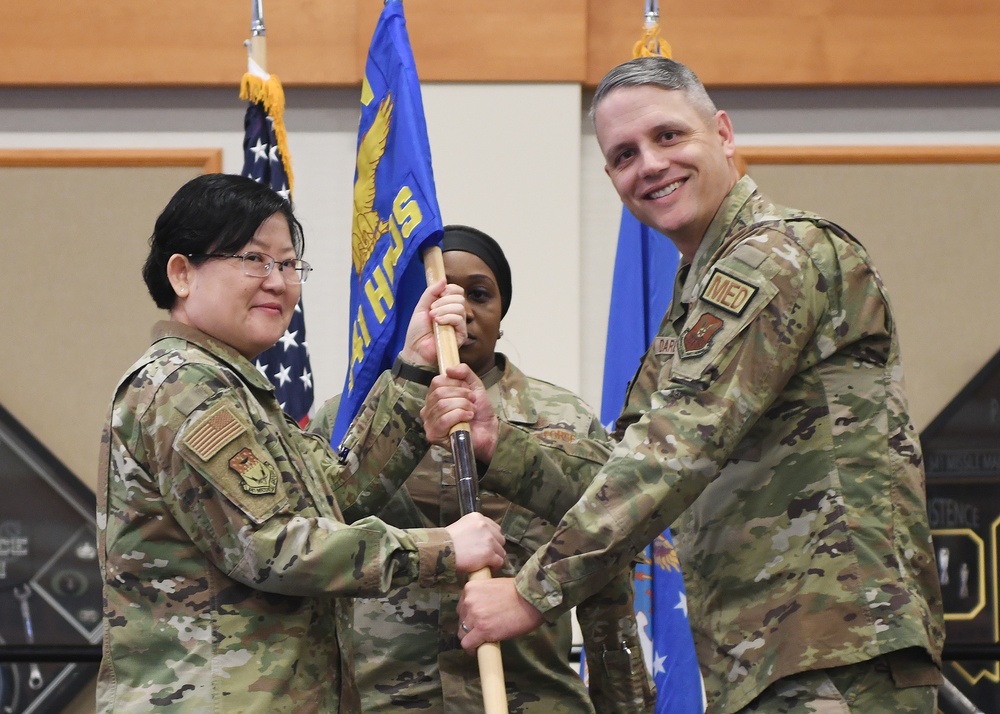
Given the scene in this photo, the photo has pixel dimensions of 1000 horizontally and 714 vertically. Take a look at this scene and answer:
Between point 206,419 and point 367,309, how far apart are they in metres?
0.92

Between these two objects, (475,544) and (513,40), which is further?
(513,40)

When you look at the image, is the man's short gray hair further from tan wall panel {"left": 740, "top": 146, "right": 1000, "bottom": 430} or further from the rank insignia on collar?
tan wall panel {"left": 740, "top": 146, "right": 1000, "bottom": 430}

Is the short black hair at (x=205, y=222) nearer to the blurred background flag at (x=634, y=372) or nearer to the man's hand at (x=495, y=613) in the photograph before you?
the man's hand at (x=495, y=613)

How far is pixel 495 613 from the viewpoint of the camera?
5.89ft

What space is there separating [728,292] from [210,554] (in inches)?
33.4

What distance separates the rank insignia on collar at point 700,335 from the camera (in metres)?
1.67

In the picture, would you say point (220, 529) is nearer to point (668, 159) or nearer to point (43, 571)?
point (668, 159)

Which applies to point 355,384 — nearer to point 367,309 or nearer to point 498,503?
point 367,309

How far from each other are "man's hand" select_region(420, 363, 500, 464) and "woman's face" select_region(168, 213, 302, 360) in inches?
16.6

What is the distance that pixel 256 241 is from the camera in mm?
1816

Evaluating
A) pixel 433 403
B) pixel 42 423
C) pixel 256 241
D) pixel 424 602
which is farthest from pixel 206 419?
pixel 42 423

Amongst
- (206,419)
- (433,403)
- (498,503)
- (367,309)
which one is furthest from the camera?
(367,309)

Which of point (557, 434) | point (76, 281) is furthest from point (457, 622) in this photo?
point (76, 281)

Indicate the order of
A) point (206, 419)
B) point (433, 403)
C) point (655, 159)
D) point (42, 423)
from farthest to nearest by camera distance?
1. point (42, 423)
2. point (433, 403)
3. point (655, 159)
4. point (206, 419)
